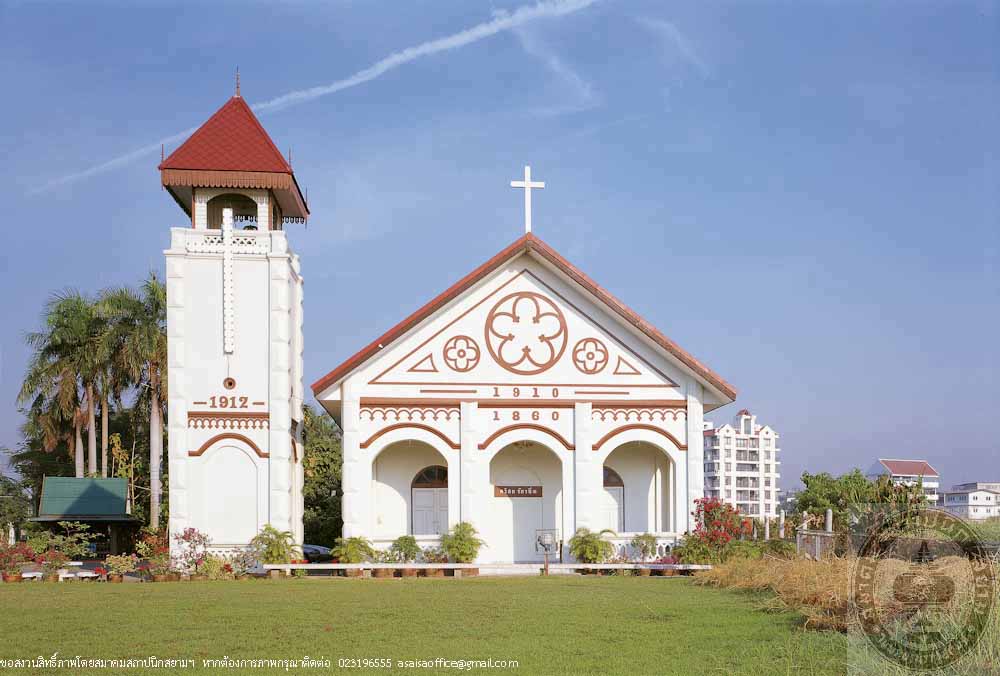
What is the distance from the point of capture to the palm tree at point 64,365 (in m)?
43.5

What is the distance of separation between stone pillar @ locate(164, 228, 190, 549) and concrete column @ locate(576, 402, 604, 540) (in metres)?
10.1

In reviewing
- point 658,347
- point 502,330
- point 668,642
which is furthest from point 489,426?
point 668,642

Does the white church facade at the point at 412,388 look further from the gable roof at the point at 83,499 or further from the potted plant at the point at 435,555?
the gable roof at the point at 83,499

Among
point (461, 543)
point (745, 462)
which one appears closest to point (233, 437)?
point (461, 543)

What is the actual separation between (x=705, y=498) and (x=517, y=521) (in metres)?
5.48

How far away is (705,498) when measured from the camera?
2762 centimetres

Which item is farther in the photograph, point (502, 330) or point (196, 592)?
point (502, 330)

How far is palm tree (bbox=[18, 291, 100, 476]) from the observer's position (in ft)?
143

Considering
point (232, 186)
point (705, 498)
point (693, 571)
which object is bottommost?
point (693, 571)

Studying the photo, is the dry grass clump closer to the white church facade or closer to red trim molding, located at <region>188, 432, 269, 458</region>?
the white church facade

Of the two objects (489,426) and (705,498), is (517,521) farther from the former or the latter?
(705,498)

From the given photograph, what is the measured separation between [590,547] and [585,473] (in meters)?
2.02

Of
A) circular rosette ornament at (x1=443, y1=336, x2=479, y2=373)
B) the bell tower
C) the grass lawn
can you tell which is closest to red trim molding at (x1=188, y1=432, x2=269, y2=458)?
the bell tower

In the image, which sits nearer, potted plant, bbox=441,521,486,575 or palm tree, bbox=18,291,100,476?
potted plant, bbox=441,521,486,575
